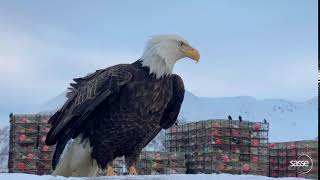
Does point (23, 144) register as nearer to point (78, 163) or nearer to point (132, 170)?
point (78, 163)

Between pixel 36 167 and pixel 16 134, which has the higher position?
pixel 16 134

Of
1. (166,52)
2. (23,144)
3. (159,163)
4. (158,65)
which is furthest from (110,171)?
(159,163)

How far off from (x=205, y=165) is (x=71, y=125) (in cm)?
1261

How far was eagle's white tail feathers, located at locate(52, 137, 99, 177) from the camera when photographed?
415 centimetres

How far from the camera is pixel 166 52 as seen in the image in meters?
4.16

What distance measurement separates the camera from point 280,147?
18.5m

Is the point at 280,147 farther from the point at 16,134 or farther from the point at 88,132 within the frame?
the point at 88,132

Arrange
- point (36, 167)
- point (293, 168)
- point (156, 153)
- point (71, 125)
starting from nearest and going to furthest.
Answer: point (71, 125)
point (36, 167)
point (156, 153)
point (293, 168)

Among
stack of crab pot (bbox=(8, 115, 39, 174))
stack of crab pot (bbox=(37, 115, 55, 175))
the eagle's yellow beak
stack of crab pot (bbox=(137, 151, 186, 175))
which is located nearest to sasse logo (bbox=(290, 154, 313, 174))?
stack of crab pot (bbox=(137, 151, 186, 175))

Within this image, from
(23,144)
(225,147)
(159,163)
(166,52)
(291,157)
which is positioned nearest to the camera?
(166,52)

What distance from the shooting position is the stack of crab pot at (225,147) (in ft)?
52.4

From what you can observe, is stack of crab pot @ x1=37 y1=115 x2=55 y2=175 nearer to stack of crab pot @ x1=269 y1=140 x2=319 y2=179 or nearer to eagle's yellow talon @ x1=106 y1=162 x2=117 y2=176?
stack of crab pot @ x1=269 y1=140 x2=319 y2=179

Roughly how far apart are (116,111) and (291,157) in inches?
576

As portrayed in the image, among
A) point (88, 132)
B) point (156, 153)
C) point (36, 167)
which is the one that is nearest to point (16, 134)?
point (36, 167)
